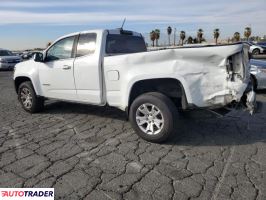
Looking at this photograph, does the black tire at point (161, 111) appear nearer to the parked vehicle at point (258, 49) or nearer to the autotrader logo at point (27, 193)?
the autotrader logo at point (27, 193)

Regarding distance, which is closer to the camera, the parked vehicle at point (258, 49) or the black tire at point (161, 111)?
the black tire at point (161, 111)

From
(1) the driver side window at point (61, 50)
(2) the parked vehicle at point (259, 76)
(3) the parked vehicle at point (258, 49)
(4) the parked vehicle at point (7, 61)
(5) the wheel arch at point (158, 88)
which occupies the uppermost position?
(1) the driver side window at point (61, 50)

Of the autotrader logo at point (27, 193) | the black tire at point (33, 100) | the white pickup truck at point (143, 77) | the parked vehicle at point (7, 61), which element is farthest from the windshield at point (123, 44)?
the parked vehicle at point (7, 61)

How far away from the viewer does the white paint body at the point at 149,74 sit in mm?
4555

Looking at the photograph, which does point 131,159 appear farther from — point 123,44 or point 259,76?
point 259,76

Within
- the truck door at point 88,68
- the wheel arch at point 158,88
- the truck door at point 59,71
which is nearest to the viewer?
the wheel arch at point 158,88

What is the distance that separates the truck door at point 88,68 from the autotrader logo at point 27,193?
8.24ft

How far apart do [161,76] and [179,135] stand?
4.03 ft

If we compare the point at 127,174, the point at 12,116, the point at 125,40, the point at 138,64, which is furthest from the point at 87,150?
the point at 12,116

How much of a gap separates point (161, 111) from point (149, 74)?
1.99 feet

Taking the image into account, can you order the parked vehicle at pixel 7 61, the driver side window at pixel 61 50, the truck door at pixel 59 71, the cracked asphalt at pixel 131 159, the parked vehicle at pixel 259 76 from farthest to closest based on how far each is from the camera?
the parked vehicle at pixel 7 61, the parked vehicle at pixel 259 76, the driver side window at pixel 61 50, the truck door at pixel 59 71, the cracked asphalt at pixel 131 159

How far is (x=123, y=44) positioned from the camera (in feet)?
21.5

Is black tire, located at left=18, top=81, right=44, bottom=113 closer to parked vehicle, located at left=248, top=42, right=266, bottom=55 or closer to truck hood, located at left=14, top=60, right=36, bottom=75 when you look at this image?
truck hood, located at left=14, top=60, right=36, bottom=75

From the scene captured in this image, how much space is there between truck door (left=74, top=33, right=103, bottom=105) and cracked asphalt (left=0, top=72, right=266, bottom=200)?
634mm
